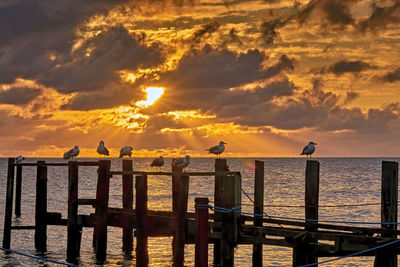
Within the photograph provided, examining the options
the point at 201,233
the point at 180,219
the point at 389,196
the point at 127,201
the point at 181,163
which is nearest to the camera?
the point at 201,233

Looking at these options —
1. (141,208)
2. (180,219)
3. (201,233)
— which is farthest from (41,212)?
(201,233)

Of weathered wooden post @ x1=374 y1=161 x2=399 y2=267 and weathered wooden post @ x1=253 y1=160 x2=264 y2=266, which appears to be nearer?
weathered wooden post @ x1=374 y1=161 x2=399 y2=267

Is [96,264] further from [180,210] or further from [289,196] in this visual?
[289,196]

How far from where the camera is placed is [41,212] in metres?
25.0

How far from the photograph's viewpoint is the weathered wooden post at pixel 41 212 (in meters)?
24.9

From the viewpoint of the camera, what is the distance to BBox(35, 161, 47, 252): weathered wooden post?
24922 mm

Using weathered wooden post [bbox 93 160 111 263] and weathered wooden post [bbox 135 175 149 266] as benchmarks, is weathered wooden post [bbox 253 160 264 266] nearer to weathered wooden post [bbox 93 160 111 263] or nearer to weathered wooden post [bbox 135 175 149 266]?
weathered wooden post [bbox 135 175 149 266]

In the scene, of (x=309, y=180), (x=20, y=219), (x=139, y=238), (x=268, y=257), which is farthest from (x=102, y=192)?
(x=20, y=219)

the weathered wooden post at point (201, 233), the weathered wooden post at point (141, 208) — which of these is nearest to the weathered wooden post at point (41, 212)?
the weathered wooden post at point (141, 208)

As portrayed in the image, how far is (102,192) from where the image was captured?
20.8 m

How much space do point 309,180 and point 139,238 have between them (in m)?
5.52

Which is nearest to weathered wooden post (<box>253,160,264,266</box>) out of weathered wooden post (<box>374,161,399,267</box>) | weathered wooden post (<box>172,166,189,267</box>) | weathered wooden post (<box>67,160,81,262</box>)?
weathered wooden post (<box>172,166,189,267</box>)

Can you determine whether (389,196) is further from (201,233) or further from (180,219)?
(180,219)

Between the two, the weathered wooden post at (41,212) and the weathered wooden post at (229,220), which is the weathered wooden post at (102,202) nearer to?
the weathered wooden post at (41,212)
